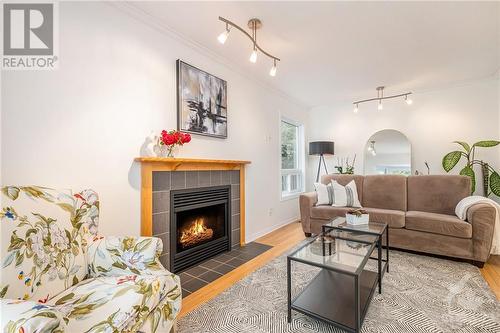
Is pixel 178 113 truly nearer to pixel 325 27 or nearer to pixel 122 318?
pixel 325 27

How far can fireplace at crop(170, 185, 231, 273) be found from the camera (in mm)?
2342

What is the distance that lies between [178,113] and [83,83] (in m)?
0.82

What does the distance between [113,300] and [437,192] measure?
3720 millimetres

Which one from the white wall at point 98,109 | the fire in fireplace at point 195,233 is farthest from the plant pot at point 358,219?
the white wall at point 98,109

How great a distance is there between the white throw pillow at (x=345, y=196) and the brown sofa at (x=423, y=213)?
16 cm

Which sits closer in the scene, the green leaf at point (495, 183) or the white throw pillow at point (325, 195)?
the green leaf at point (495, 183)

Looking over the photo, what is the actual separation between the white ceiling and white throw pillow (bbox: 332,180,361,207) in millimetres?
→ 1651

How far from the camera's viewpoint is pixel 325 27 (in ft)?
7.44

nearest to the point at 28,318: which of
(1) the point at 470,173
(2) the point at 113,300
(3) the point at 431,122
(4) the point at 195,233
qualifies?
(2) the point at 113,300

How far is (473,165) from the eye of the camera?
3.70 meters

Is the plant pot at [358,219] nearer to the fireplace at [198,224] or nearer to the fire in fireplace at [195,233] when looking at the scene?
the fireplace at [198,224]

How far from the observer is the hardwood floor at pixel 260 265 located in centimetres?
192

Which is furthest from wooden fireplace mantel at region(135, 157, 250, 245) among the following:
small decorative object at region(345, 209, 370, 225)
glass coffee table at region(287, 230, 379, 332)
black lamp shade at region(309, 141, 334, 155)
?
black lamp shade at region(309, 141, 334, 155)

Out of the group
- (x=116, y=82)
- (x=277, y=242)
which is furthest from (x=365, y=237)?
(x=116, y=82)
